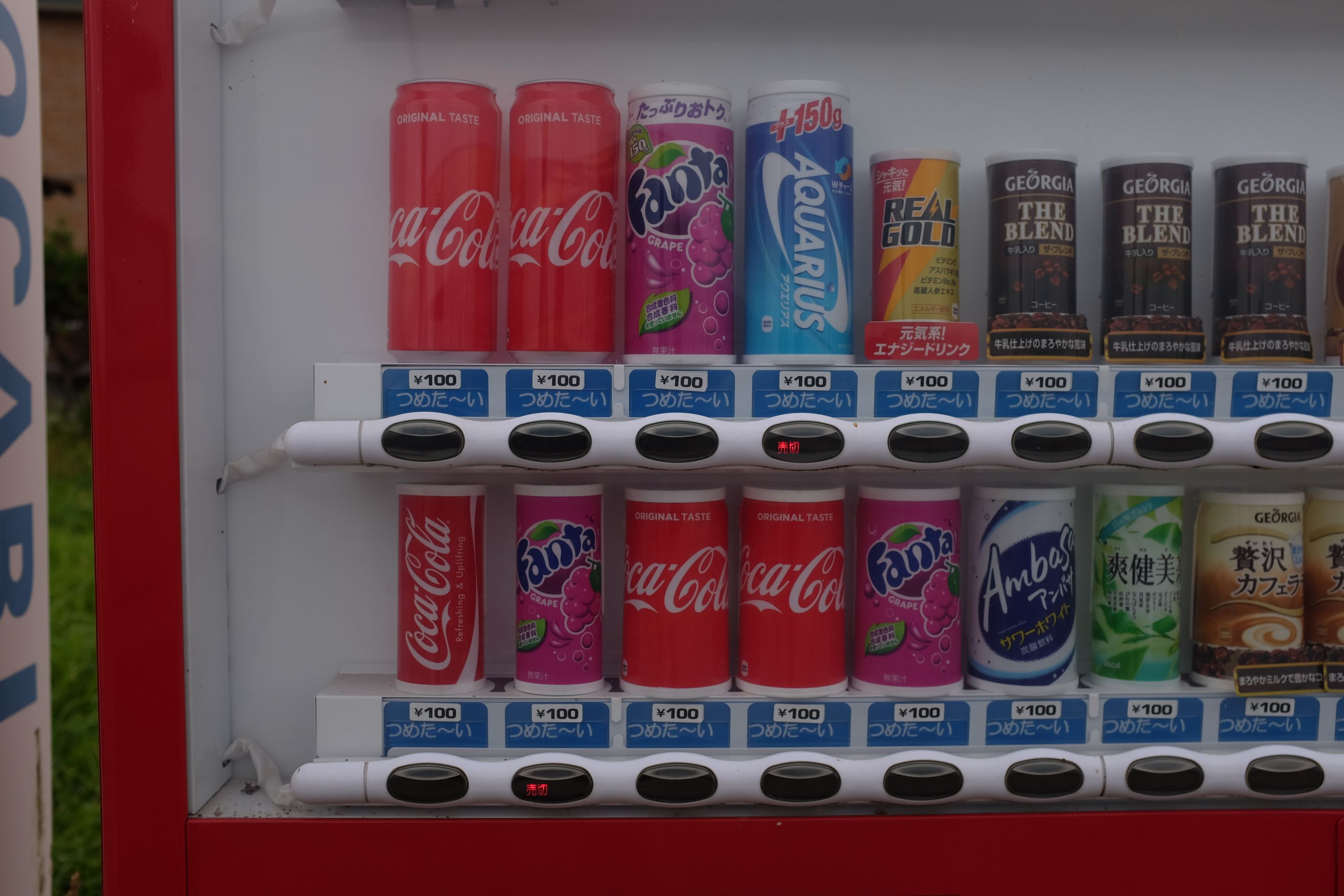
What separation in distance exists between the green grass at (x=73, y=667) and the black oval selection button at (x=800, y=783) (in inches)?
53.3

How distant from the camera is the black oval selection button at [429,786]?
1361 mm

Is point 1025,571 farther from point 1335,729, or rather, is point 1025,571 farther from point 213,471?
point 213,471

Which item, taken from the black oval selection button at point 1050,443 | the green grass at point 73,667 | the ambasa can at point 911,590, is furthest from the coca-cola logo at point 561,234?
the green grass at point 73,667

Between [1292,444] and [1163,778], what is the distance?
518 mm

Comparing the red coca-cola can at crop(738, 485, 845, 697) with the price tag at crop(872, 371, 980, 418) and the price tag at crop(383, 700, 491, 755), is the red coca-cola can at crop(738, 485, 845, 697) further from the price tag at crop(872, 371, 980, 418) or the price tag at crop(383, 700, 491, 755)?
the price tag at crop(383, 700, 491, 755)

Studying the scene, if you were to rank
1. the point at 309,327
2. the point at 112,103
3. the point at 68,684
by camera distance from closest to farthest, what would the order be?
the point at 112,103 → the point at 309,327 → the point at 68,684

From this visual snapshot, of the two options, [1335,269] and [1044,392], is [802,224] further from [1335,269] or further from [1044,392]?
[1335,269]

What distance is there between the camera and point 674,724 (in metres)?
1.42

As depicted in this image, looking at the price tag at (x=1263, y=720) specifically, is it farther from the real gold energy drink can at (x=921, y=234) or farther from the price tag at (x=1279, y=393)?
the real gold energy drink can at (x=921, y=234)

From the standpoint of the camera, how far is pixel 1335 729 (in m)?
1.47

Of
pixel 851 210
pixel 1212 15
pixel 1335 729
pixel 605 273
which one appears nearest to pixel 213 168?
pixel 605 273

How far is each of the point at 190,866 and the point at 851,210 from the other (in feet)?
4.52

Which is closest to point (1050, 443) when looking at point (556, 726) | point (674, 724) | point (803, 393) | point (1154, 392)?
point (1154, 392)

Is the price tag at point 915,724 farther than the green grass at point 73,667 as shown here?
No
